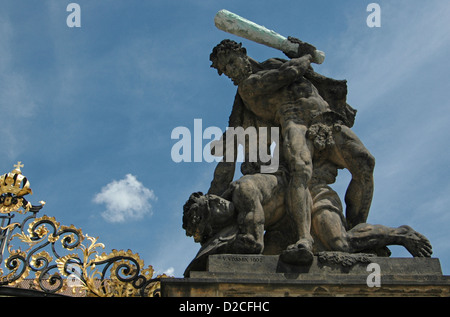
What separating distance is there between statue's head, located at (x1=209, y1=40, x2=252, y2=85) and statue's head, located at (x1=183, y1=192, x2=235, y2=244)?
6.92ft

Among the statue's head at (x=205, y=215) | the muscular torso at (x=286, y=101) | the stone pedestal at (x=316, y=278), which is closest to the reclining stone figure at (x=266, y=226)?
the statue's head at (x=205, y=215)

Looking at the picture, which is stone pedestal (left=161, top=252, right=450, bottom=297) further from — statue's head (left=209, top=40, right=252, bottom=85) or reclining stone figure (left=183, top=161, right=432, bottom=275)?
statue's head (left=209, top=40, right=252, bottom=85)

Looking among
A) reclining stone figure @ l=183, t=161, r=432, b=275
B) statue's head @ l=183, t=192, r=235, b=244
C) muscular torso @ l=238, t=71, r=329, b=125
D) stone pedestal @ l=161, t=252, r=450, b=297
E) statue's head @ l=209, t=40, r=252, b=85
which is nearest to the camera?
stone pedestal @ l=161, t=252, r=450, b=297

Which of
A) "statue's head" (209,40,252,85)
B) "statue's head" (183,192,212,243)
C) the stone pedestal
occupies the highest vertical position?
"statue's head" (209,40,252,85)

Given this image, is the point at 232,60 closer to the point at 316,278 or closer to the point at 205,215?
the point at 205,215

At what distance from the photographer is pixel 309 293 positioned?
5.62m

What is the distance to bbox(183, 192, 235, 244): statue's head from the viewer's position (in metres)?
6.29

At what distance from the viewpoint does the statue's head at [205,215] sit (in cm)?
629

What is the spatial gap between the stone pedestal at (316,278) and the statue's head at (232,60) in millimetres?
2901

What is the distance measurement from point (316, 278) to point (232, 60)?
11.3ft

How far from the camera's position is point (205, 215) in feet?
20.7

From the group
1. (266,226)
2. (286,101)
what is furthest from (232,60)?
(266,226)

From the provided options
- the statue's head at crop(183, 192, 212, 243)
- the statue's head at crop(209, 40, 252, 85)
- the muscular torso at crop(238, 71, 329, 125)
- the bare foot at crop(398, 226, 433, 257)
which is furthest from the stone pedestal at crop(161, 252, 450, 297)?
the statue's head at crop(209, 40, 252, 85)
